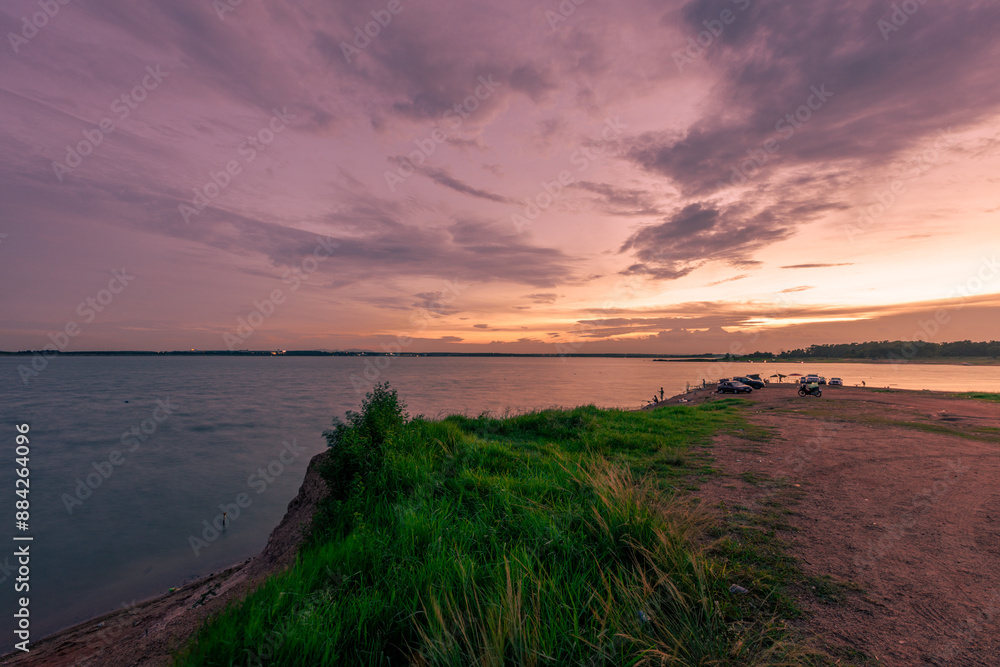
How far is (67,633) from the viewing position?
9398 mm

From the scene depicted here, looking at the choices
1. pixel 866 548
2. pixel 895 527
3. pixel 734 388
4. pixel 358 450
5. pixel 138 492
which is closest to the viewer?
pixel 866 548

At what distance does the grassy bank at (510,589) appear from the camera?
139 inches

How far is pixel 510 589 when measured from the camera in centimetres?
383

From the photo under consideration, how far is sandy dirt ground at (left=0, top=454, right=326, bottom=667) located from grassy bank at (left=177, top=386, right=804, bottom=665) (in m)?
1.96

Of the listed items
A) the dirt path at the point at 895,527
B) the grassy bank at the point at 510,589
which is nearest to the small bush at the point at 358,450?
the grassy bank at the point at 510,589

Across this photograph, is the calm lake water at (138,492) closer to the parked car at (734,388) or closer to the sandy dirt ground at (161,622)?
the sandy dirt ground at (161,622)

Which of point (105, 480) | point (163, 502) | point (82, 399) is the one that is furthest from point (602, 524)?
point (82, 399)

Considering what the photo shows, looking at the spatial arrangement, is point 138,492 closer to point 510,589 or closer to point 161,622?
point 161,622

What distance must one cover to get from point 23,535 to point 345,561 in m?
20.7

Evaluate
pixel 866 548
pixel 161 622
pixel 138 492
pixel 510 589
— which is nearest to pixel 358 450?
pixel 161 622

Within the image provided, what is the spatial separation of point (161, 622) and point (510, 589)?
348 inches

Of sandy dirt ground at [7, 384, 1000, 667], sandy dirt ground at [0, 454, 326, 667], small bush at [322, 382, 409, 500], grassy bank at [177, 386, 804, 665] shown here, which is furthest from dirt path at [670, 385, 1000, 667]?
sandy dirt ground at [0, 454, 326, 667]

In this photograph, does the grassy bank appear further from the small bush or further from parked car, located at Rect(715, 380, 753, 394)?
parked car, located at Rect(715, 380, 753, 394)

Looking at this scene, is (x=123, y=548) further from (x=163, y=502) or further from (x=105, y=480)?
(x=105, y=480)
